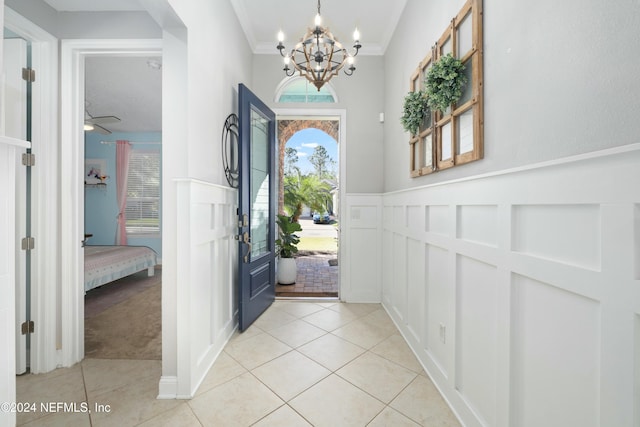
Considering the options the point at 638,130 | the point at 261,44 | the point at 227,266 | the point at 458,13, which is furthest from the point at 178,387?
the point at 261,44

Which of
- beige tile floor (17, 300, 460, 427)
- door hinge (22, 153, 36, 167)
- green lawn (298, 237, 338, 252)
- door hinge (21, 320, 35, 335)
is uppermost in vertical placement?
door hinge (22, 153, 36, 167)

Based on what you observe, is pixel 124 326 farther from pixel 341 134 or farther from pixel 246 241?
pixel 341 134

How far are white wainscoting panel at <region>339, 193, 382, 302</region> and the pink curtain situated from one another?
17.1 ft

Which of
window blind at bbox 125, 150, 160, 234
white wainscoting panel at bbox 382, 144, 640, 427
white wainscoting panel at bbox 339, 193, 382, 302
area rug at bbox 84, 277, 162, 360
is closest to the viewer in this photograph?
white wainscoting panel at bbox 382, 144, 640, 427

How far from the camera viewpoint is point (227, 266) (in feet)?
7.66

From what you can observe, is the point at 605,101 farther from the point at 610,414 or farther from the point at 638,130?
the point at 610,414

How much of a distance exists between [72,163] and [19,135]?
0.31m

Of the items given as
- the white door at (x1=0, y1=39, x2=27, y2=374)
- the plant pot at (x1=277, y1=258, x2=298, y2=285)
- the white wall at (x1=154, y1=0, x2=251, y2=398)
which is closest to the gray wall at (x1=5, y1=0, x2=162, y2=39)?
the white door at (x1=0, y1=39, x2=27, y2=374)

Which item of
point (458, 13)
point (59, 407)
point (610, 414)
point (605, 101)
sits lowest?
point (59, 407)

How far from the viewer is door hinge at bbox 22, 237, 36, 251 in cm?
184

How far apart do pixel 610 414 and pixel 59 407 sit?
2.54 m

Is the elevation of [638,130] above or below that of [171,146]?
below

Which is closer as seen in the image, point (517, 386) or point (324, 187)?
point (517, 386)

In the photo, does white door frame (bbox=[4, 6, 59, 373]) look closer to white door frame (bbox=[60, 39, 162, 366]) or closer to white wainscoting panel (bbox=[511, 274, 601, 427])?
white door frame (bbox=[60, 39, 162, 366])
